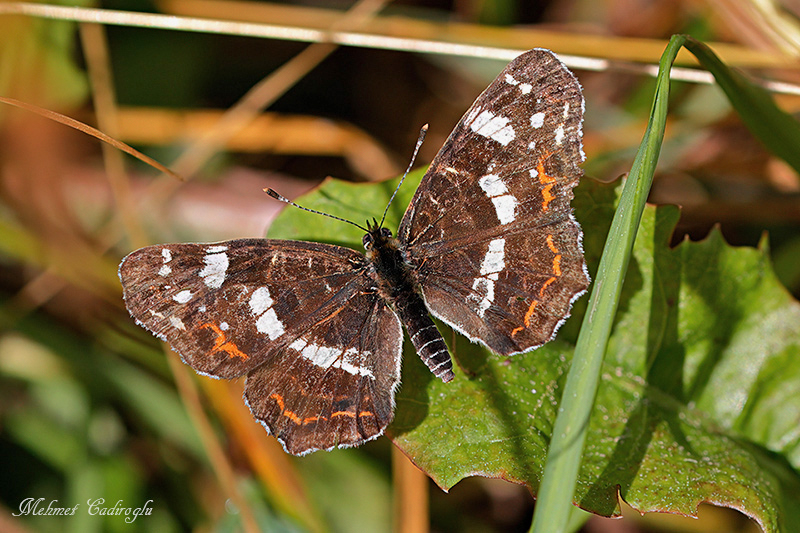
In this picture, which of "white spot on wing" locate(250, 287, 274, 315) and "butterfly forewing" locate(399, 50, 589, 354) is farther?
"white spot on wing" locate(250, 287, 274, 315)

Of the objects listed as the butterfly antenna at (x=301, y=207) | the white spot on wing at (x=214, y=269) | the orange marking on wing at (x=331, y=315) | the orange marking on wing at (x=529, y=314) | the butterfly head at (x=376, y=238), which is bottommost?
the orange marking on wing at (x=331, y=315)

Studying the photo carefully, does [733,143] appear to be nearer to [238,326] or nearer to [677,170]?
[677,170]

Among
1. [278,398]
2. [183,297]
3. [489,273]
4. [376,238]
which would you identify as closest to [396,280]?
[376,238]

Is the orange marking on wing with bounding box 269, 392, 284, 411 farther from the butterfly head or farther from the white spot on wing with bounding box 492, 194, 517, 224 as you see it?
the white spot on wing with bounding box 492, 194, 517, 224

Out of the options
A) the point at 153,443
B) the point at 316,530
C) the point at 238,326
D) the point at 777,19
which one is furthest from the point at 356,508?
the point at 777,19

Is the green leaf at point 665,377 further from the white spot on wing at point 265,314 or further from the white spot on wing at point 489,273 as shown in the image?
the white spot on wing at point 265,314

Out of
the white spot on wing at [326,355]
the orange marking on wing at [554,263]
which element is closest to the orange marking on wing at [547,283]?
the orange marking on wing at [554,263]

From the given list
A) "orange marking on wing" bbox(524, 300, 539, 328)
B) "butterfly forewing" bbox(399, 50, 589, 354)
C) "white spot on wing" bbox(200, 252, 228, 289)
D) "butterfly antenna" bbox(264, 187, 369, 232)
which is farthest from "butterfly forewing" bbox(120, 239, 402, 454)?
"orange marking on wing" bbox(524, 300, 539, 328)
